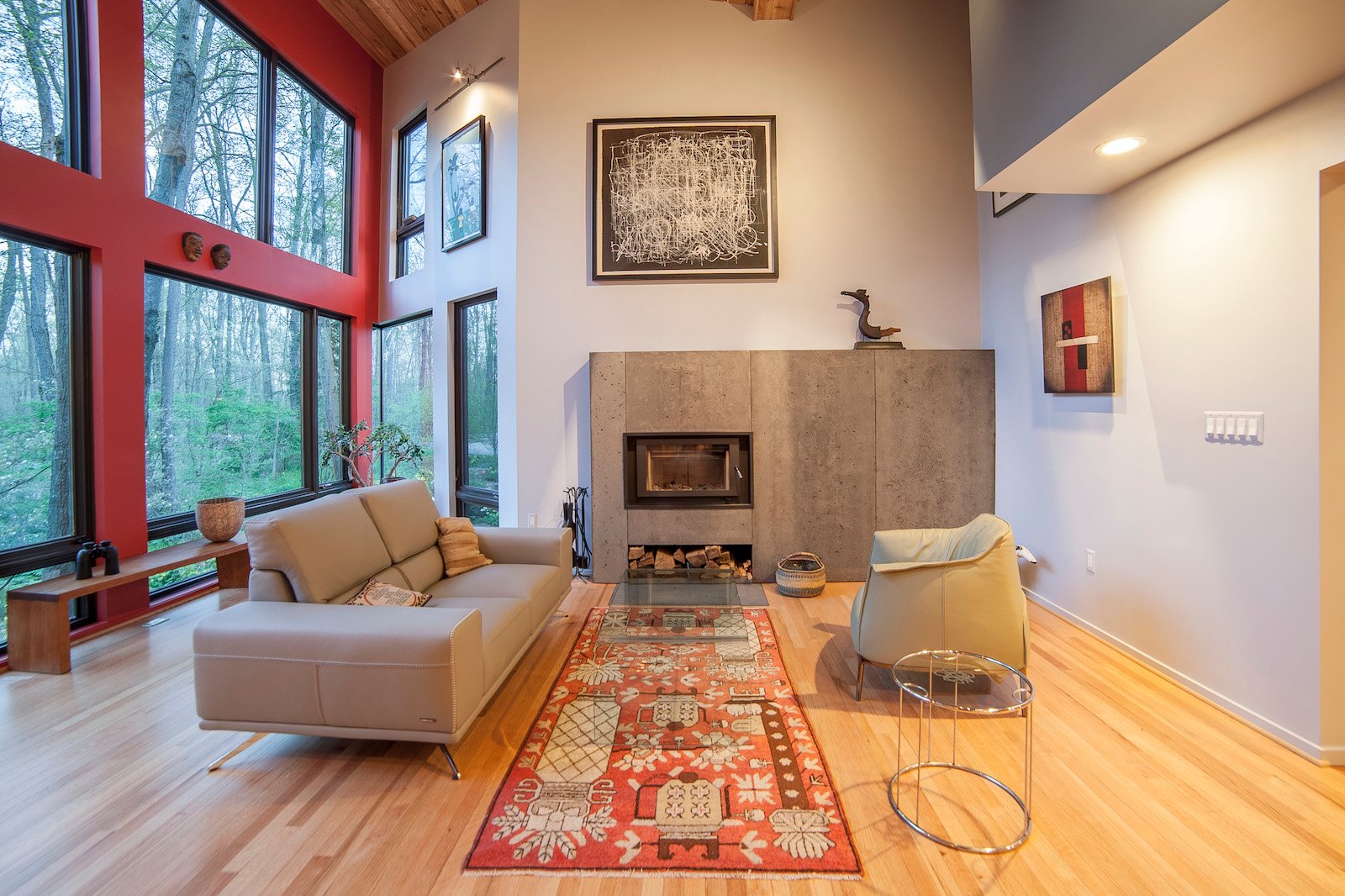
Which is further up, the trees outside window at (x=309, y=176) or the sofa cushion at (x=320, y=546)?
the trees outside window at (x=309, y=176)

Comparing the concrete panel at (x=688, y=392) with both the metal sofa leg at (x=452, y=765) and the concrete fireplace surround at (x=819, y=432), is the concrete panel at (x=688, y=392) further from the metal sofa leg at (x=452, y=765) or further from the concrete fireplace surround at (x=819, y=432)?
the metal sofa leg at (x=452, y=765)

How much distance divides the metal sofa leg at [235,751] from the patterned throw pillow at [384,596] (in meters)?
0.55

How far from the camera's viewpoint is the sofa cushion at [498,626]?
2.30m

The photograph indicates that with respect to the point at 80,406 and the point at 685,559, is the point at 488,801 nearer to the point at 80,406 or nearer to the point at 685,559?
the point at 685,559

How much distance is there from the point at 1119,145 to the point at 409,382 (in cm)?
543

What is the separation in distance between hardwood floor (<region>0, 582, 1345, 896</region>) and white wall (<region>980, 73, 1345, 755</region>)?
13.3 inches

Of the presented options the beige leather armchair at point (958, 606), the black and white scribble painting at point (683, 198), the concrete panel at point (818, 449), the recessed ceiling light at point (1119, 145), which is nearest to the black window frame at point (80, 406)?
the black and white scribble painting at point (683, 198)

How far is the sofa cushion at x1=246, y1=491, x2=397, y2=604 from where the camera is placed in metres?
2.30

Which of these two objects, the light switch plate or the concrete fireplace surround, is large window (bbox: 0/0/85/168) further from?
the light switch plate

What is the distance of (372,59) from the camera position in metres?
5.66

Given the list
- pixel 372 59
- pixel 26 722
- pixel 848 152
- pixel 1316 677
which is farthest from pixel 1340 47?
pixel 372 59

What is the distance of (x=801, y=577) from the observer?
13.1 feet

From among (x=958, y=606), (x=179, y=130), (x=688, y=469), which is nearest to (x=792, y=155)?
(x=688, y=469)

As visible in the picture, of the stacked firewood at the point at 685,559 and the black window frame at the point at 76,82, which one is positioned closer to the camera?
the black window frame at the point at 76,82
